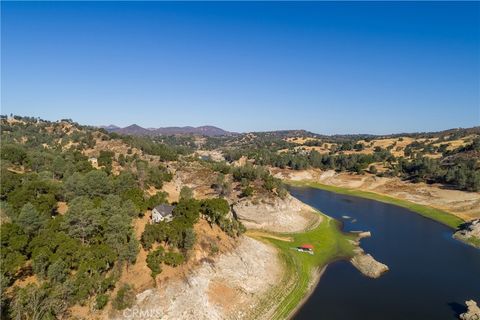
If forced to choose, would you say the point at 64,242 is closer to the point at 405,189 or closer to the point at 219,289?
the point at 219,289

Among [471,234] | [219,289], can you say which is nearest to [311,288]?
[219,289]

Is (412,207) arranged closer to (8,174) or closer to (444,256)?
(444,256)

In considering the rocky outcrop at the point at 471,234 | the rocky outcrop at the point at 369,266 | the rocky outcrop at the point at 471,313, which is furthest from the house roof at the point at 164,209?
the rocky outcrop at the point at 471,234

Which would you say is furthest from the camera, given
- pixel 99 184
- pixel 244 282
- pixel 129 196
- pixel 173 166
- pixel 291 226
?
pixel 173 166

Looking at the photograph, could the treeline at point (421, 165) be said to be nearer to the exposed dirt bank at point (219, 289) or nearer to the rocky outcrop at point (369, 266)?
the rocky outcrop at point (369, 266)

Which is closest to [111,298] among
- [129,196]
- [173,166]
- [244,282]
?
[244,282]

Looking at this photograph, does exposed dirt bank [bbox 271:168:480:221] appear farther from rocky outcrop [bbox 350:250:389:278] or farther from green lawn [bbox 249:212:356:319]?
rocky outcrop [bbox 350:250:389:278]
